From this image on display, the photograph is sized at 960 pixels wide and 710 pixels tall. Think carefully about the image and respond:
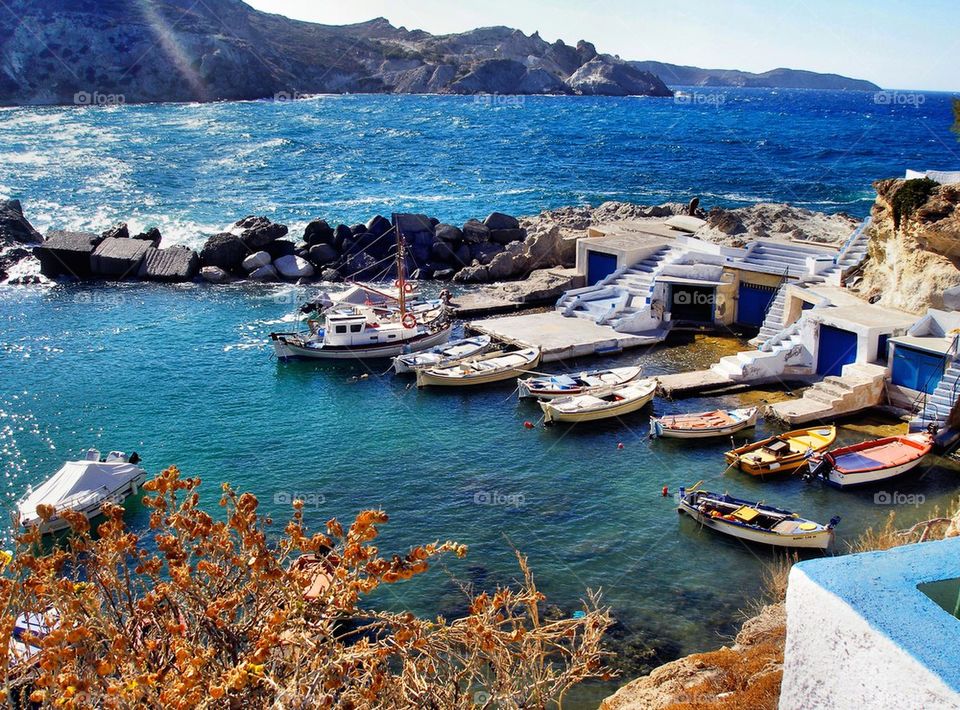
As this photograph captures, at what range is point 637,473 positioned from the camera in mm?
28000

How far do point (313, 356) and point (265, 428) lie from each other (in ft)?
24.4

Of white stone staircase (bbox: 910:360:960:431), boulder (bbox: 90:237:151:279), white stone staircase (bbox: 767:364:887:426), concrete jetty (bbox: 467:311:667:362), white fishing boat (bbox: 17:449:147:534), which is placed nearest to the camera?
white fishing boat (bbox: 17:449:147:534)

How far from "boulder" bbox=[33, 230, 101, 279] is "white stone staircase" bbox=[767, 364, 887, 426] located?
41.3 metres

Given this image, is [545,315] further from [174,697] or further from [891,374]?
[174,697]

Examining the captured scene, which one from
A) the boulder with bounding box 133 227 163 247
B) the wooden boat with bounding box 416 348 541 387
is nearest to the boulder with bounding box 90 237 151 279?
the boulder with bounding box 133 227 163 247

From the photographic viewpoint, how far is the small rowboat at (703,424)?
98.1 feet

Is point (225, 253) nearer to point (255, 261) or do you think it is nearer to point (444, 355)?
point (255, 261)

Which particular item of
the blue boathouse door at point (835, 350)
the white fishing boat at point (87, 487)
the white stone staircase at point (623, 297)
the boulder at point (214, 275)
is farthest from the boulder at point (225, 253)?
the blue boathouse door at point (835, 350)

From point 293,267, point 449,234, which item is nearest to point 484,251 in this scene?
point 449,234

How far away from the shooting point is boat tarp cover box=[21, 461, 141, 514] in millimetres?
24844

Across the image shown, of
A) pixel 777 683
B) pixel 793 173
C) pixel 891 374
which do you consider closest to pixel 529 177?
pixel 793 173

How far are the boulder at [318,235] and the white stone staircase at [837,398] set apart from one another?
3240 cm

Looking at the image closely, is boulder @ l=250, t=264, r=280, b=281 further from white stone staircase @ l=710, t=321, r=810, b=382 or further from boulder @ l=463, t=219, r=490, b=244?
white stone staircase @ l=710, t=321, r=810, b=382

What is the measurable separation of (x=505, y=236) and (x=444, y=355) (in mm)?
19006
